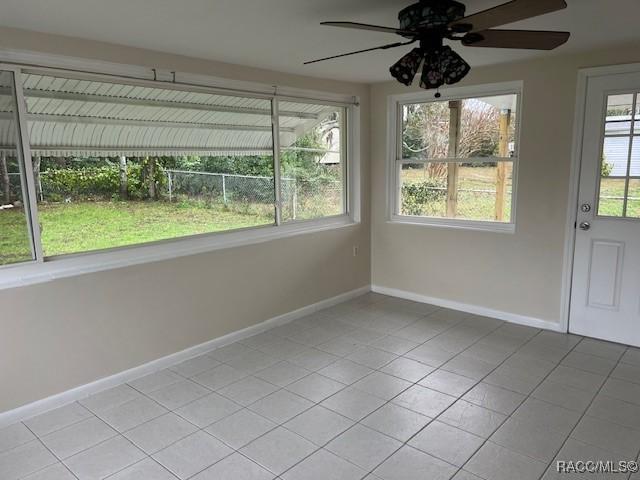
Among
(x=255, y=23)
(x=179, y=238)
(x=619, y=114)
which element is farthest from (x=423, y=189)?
(x=255, y=23)

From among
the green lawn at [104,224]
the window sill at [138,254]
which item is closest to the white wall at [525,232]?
the window sill at [138,254]

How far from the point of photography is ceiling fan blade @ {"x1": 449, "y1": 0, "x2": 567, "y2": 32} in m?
1.65

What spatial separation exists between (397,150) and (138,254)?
110 inches

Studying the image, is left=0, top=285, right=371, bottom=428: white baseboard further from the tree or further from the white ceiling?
the white ceiling

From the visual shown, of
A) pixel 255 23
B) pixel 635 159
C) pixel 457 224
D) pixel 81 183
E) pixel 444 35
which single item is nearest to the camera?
pixel 444 35

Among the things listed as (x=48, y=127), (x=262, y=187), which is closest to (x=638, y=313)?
(x=262, y=187)

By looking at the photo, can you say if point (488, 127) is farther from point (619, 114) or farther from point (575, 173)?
point (619, 114)

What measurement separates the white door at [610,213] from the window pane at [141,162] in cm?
257

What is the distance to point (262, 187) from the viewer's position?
13.1ft

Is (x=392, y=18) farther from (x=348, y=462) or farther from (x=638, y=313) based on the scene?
(x=638, y=313)

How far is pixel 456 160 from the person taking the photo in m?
4.30

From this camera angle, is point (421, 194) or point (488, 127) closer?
point (488, 127)

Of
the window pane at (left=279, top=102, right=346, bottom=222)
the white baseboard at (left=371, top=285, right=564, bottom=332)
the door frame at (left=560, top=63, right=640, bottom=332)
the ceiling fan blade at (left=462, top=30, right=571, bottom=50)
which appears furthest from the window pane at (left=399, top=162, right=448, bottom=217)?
the ceiling fan blade at (left=462, top=30, right=571, bottom=50)

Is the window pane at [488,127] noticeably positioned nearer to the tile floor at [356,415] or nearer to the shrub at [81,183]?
the tile floor at [356,415]
